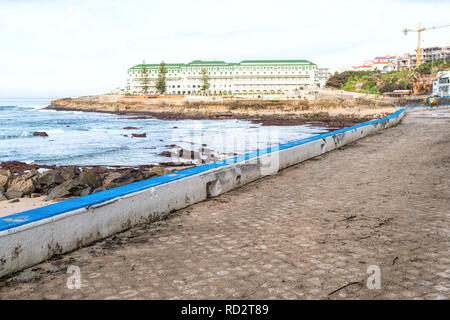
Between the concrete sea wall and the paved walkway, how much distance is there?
0.50 feet

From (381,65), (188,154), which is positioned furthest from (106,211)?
(381,65)

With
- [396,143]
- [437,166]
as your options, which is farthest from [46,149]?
[437,166]

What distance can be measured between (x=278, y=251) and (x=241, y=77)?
14097 centimetres

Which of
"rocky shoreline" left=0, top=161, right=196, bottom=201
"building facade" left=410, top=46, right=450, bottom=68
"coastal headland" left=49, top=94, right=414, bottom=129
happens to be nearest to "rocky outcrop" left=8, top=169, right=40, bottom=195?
"rocky shoreline" left=0, top=161, right=196, bottom=201

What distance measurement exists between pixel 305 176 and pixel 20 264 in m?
6.11

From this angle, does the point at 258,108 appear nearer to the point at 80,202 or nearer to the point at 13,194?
the point at 13,194

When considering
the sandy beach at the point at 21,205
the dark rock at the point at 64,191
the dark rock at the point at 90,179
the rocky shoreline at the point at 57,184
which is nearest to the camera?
the sandy beach at the point at 21,205

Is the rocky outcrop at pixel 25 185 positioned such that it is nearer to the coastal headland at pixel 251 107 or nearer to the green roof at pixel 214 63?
the coastal headland at pixel 251 107

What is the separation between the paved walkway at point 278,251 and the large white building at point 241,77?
133562mm

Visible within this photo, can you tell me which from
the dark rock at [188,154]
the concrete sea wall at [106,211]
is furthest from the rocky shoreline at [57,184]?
the dark rock at [188,154]

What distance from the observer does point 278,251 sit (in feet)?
13.6

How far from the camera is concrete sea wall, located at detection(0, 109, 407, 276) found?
365 cm

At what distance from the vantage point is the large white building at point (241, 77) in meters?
141

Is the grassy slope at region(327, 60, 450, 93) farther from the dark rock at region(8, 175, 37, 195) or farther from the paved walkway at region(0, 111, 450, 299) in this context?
the paved walkway at region(0, 111, 450, 299)
